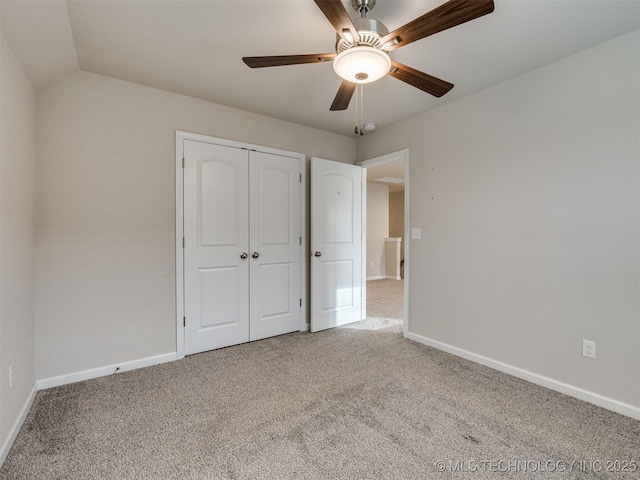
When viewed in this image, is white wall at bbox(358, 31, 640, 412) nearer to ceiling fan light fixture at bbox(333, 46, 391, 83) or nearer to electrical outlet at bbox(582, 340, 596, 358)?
electrical outlet at bbox(582, 340, 596, 358)

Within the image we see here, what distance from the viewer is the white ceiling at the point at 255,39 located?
172 centimetres

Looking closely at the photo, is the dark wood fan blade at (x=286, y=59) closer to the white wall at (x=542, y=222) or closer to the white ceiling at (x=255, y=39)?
the white ceiling at (x=255, y=39)

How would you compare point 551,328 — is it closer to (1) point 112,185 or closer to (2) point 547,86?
(2) point 547,86

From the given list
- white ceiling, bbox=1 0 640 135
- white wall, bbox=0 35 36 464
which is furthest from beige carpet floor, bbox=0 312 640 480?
white ceiling, bbox=1 0 640 135

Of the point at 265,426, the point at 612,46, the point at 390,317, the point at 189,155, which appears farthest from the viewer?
the point at 390,317

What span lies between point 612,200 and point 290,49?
2356mm

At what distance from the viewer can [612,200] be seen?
6.61 feet

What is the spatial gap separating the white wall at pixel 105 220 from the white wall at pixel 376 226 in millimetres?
5342

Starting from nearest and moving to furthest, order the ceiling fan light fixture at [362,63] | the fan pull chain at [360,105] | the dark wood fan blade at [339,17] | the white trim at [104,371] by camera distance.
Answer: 1. the dark wood fan blade at [339,17]
2. the ceiling fan light fixture at [362,63]
3. the white trim at [104,371]
4. the fan pull chain at [360,105]

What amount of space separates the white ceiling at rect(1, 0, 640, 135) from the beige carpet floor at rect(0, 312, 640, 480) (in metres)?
2.25

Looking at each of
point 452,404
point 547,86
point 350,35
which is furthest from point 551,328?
point 350,35

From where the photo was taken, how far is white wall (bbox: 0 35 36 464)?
1637 millimetres

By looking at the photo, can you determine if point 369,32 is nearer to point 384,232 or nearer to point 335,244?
point 335,244

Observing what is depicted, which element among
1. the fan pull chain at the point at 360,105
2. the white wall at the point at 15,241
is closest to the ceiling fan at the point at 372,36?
the fan pull chain at the point at 360,105
